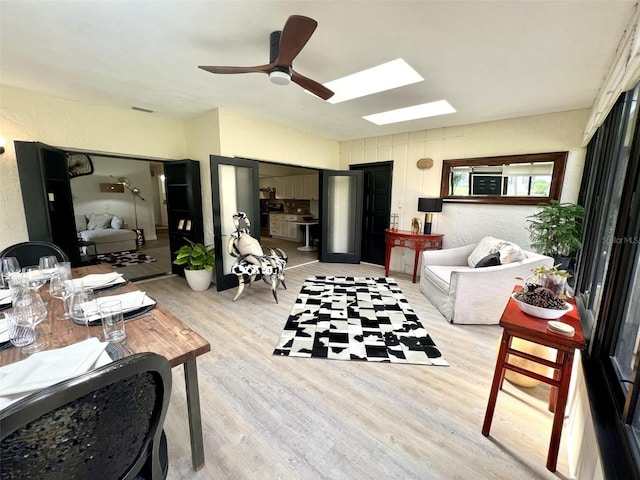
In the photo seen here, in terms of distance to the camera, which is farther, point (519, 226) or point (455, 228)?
point (455, 228)

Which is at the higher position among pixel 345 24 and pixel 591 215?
pixel 345 24

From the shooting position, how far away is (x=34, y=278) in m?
1.59

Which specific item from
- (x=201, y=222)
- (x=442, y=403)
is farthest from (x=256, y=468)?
(x=201, y=222)

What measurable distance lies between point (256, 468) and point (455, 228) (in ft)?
13.1

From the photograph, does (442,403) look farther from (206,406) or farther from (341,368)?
(206,406)

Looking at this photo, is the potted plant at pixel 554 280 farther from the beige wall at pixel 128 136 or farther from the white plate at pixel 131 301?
the beige wall at pixel 128 136

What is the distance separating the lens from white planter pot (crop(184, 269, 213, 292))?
12.1 ft

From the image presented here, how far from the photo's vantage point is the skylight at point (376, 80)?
7.61ft

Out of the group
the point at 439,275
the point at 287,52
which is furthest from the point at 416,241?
the point at 287,52

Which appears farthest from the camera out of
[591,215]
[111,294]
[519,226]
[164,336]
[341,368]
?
[519,226]

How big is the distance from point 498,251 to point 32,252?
4.53 metres

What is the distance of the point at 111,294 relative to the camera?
1.58 meters

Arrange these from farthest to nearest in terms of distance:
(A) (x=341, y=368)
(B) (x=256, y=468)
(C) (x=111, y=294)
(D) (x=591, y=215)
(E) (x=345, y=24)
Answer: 1. (D) (x=591, y=215)
2. (A) (x=341, y=368)
3. (E) (x=345, y=24)
4. (C) (x=111, y=294)
5. (B) (x=256, y=468)

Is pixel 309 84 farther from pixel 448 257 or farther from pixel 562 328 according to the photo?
pixel 448 257
